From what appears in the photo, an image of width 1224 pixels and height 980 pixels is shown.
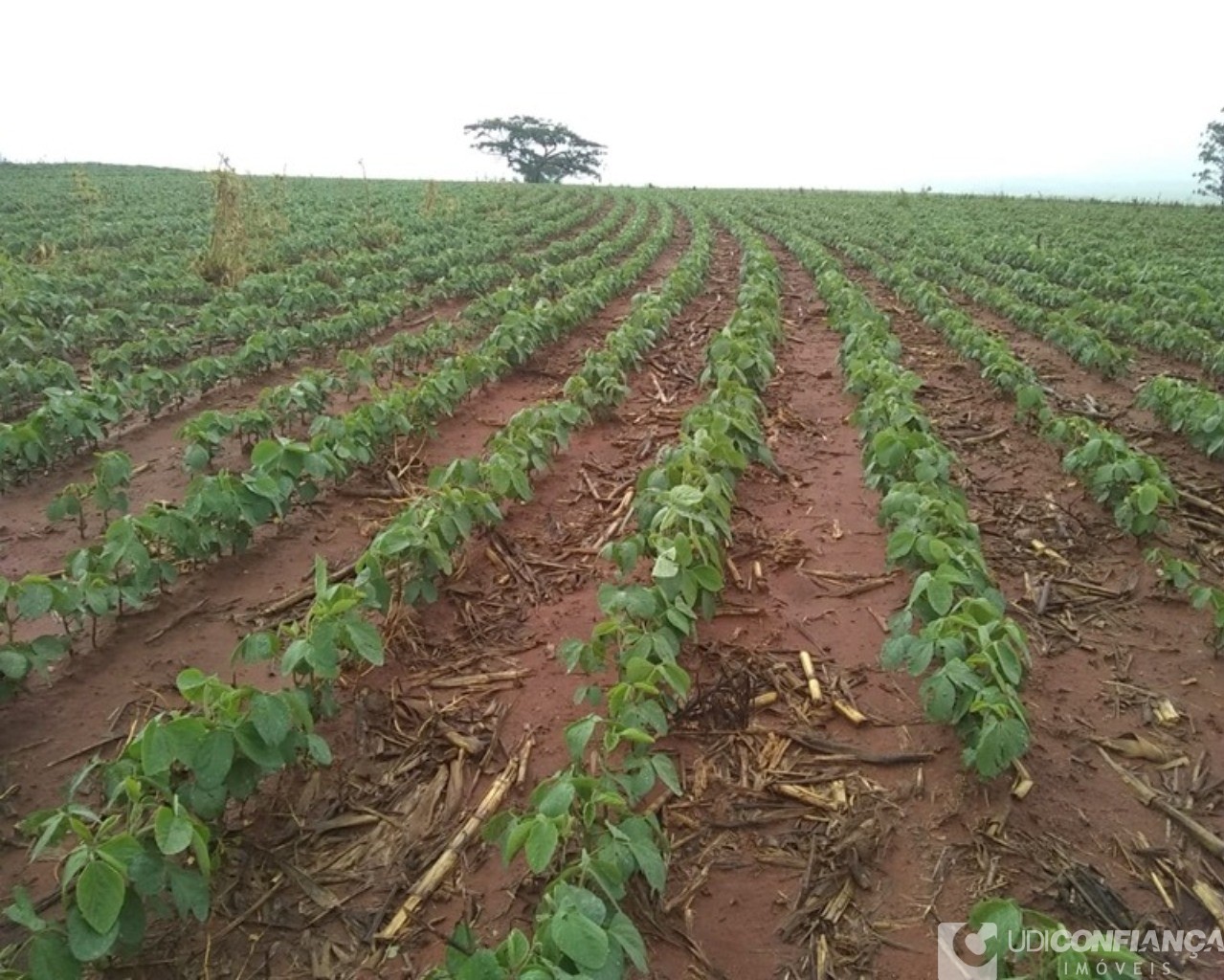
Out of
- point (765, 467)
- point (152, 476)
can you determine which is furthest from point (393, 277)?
point (765, 467)

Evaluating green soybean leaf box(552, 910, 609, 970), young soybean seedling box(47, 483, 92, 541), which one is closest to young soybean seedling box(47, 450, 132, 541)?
young soybean seedling box(47, 483, 92, 541)

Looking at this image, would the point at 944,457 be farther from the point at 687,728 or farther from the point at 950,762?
the point at 687,728

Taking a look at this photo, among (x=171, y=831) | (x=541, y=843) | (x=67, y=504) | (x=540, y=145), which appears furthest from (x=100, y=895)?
(x=540, y=145)

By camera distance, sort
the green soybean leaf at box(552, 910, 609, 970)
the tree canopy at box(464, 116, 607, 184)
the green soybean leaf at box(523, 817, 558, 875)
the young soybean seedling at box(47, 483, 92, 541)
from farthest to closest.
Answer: the tree canopy at box(464, 116, 607, 184)
the young soybean seedling at box(47, 483, 92, 541)
the green soybean leaf at box(523, 817, 558, 875)
the green soybean leaf at box(552, 910, 609, 970)

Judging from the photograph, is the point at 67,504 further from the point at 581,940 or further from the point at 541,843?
the point at 581,940

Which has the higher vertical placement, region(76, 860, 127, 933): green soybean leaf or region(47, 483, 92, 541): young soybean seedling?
region(47, 483, 92, 541): young soybean seedling

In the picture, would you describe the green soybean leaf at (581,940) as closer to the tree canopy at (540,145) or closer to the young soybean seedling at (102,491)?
the young soybean seedling at (102,491)

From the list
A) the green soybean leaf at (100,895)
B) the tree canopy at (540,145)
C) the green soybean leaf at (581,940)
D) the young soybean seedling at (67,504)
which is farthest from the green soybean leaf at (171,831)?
the tree canopy at (540,145)

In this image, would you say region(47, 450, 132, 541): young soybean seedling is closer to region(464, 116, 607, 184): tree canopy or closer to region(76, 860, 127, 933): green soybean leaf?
region(76, 860, 127, 933): green soybean leaf

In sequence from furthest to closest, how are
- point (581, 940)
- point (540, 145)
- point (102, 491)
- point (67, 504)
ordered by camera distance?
1. point (540, 145)
2. point (102, 491)
3. point (67, 504)
4. point (581, 940)

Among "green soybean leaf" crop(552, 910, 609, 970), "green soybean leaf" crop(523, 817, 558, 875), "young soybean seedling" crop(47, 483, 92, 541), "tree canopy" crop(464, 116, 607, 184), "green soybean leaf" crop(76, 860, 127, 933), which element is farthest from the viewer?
"tree canopy" crop(464, 116, 607, 184)

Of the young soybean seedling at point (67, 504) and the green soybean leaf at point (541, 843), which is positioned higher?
the young soybean seedling at point (67, 504)

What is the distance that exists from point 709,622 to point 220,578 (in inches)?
107

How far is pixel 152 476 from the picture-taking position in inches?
231
